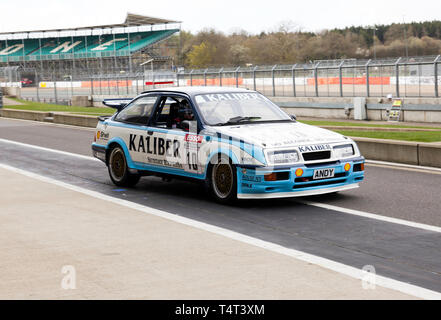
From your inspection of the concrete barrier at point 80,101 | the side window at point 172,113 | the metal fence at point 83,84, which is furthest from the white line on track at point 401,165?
the concrete barrier at point 80,101

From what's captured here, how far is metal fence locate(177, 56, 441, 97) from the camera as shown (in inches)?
1168

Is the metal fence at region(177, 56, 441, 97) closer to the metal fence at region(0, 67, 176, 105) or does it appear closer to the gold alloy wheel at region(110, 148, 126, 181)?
the metal fence at region(0, 67, 176, 105)

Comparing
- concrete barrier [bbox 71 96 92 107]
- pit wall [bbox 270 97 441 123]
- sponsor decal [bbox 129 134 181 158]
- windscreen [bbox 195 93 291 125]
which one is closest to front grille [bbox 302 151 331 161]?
windscreen [bbox 195 93 291 125]

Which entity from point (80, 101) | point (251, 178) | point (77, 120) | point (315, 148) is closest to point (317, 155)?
point (315, 148)

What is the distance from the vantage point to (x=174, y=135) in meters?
10.1

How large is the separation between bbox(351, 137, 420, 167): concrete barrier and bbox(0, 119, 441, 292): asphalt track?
0.65 metres

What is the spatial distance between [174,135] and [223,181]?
1.20 metres

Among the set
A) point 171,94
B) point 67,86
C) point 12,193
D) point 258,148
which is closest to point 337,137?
point 258,148

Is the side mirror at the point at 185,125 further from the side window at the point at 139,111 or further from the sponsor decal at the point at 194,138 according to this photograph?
the side window at the point at 139,111

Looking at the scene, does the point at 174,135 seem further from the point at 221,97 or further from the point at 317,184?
the point at 317,184

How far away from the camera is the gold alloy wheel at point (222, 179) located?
9.25m

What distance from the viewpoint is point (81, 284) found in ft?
18.2

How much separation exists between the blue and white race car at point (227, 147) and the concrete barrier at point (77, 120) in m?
13.9
